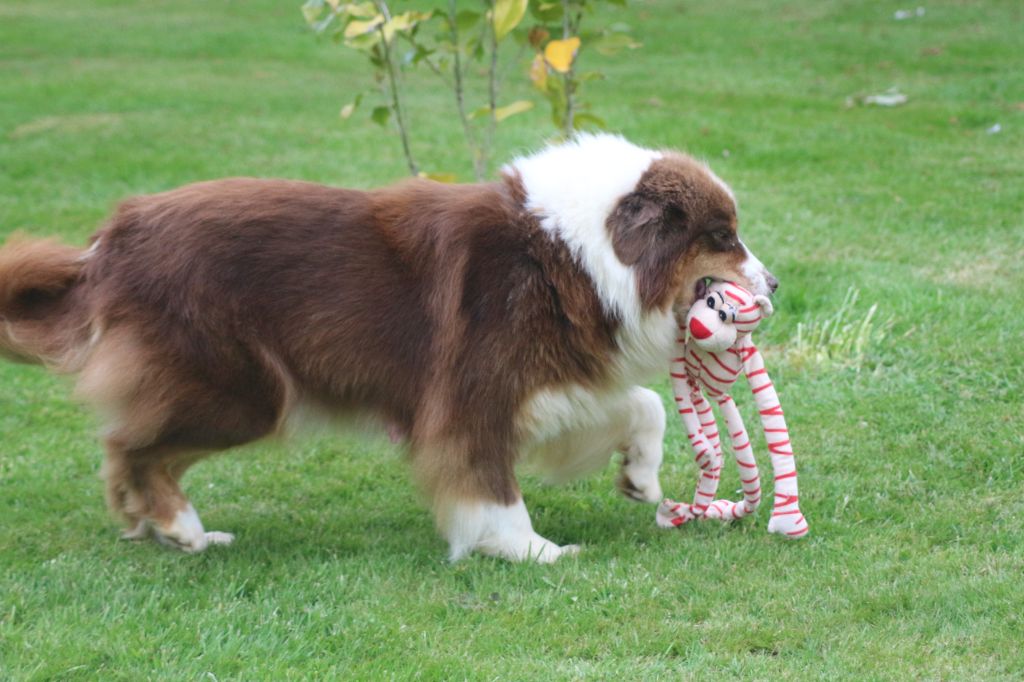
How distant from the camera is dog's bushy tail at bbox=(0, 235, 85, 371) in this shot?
188 inches

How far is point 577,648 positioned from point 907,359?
10.8ft

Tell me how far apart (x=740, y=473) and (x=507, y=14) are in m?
2.52

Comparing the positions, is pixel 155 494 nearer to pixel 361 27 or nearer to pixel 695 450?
pixel 695 450

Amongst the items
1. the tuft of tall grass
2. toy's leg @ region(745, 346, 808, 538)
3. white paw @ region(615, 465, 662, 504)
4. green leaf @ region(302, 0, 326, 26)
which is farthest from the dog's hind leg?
the tuft of tall grass

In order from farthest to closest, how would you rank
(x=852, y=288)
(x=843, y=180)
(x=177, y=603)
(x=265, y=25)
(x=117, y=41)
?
(x=265, y=25)
(x=117, y=41)
(x=843, y=180)
(x=852, y=288)
(x=177, y=603)

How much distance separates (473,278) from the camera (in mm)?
Result: 4637

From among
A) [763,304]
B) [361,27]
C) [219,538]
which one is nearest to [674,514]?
[763,304]

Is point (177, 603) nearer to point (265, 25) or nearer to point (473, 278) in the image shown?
point (473, 278)

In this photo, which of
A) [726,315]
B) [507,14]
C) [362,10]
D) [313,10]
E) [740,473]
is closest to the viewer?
[726,315]

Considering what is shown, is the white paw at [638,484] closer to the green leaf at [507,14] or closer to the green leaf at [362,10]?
the green leaf at [507,14]

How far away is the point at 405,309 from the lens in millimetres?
4734

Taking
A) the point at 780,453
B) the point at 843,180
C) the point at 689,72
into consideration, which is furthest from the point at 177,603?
the point at 689,72

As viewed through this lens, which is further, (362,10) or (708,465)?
(362,10)

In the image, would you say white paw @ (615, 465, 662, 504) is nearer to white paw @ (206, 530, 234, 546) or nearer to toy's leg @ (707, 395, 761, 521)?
toy's leg @ (707, 395, 761, 521)
